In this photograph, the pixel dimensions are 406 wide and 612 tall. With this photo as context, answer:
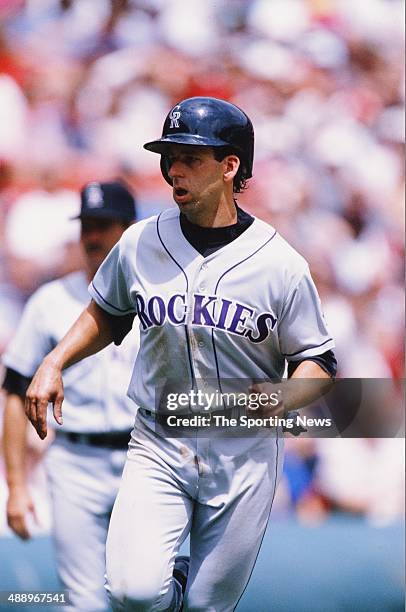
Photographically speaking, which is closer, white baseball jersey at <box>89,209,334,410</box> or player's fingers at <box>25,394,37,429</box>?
player's fingers at <box>25,394,37,429</box>

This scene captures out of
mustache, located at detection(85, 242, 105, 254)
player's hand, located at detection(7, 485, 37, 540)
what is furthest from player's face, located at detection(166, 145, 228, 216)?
player's hand, located at detection(7, 485, 37, 540)

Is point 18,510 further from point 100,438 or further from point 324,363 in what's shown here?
point 324,363

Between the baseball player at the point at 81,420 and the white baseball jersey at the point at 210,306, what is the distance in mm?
317

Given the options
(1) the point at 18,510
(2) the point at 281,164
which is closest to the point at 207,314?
(2) the point at 281,164

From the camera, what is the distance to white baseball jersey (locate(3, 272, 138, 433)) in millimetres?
3123

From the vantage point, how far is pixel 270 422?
9.52ft

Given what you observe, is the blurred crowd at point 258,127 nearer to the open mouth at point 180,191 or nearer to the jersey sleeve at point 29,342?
the jersey sleeve at point 29,342

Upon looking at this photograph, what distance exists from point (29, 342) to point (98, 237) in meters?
0.38

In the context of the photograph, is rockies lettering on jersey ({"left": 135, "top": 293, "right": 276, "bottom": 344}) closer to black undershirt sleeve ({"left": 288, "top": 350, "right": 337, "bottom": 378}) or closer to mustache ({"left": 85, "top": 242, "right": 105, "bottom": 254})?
black undershirt sleeve ({"left": 288, "top": 350, "right": 337, "bottom": 378})

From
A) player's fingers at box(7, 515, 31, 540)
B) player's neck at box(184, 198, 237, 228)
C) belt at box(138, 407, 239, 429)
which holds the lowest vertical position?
player's fingers at box(7, 515, 31, 540)

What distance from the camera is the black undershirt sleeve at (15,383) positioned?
123 inches

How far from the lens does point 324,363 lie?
2.82m

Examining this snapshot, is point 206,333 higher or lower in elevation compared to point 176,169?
lower

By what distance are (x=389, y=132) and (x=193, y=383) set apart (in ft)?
3.32
